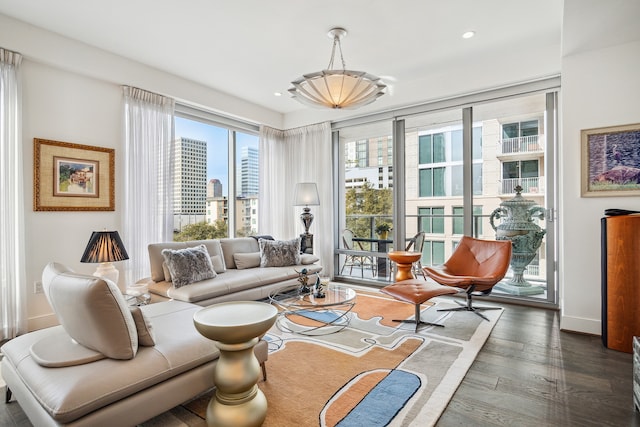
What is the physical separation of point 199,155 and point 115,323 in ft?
12.5

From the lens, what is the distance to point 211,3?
2.91 meters

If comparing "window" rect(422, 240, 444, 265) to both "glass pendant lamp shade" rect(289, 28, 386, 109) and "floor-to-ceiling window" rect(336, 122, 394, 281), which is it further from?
"glass pendant lamp shade" rect(289, 28, 386, 109)

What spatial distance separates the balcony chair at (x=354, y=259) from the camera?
546 centimetres

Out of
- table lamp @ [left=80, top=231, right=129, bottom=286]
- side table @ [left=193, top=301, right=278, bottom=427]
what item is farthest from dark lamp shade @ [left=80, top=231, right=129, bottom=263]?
side table @ [left=193, top=301, right=278, bottom=427]

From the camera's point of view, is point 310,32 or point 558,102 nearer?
point 310,32

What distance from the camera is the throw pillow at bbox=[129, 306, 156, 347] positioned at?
1.77 m

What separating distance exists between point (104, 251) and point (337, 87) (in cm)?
262

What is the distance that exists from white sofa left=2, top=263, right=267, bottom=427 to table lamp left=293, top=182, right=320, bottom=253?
3.57 metres

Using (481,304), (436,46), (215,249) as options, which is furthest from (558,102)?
(215,249)

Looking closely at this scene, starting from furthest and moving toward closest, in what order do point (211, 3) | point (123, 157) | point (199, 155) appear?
1. point (199, 155)
2. point (123, 157)
3. point (211, 3)

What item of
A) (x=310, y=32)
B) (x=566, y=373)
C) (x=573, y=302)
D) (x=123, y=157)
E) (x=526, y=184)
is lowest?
(x=566, y=373)

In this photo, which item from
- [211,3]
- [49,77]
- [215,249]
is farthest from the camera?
[215,249]

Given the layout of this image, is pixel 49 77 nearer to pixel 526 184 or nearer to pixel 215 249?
pixel 215 249

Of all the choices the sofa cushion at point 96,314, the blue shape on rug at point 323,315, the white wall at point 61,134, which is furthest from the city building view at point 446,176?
the sofa cushion at point 96,314
